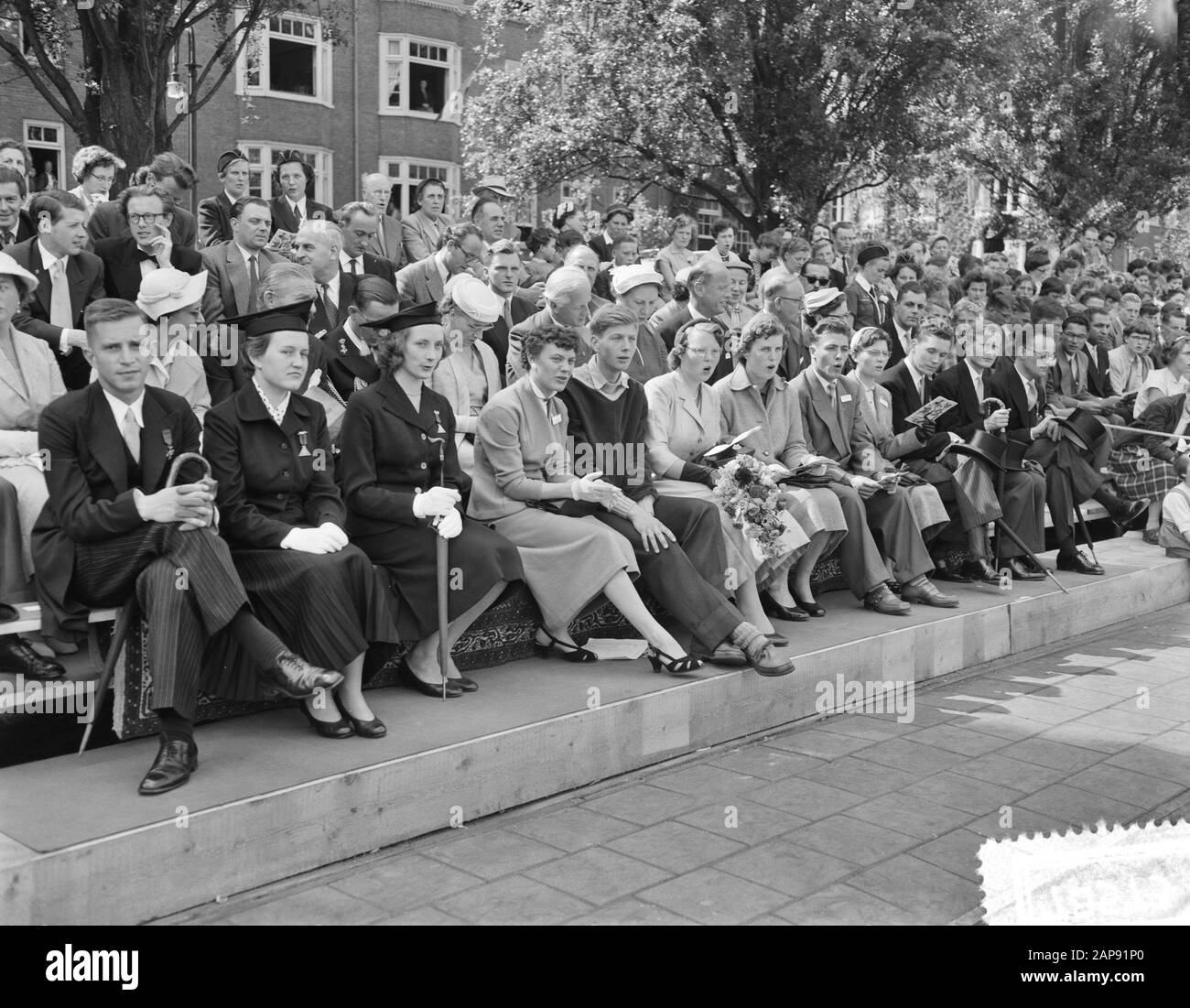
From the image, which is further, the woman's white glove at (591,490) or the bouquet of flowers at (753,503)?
the bouquet of flowers at (753,503)

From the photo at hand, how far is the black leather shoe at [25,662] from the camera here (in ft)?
15.6

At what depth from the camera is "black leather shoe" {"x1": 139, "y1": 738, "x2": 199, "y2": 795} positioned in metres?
4.27

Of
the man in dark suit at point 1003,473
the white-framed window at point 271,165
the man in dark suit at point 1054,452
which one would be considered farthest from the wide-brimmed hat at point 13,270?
the white-framed window at point 271,165

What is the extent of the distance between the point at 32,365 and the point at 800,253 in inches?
295

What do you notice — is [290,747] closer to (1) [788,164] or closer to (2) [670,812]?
(2) [670,812]

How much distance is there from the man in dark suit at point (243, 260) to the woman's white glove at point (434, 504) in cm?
279

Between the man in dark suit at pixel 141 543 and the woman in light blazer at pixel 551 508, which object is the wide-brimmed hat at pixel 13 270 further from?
the woman in light blazer at pixel 551 508

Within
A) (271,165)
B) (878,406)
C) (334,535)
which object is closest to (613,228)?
(878,406)

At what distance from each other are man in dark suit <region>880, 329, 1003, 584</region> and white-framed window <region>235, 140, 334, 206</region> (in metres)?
19.6

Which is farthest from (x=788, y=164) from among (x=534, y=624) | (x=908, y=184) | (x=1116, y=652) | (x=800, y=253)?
(x=534, y=624)

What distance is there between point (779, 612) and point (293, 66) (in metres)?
24.0

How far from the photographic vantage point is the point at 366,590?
509 cm

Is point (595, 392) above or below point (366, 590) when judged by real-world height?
above

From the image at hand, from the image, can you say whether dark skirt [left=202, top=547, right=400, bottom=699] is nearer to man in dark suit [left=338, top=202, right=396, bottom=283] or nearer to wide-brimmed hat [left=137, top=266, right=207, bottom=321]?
wide-brimmed hat [left=137, top=266, right=207, bottom=321]
